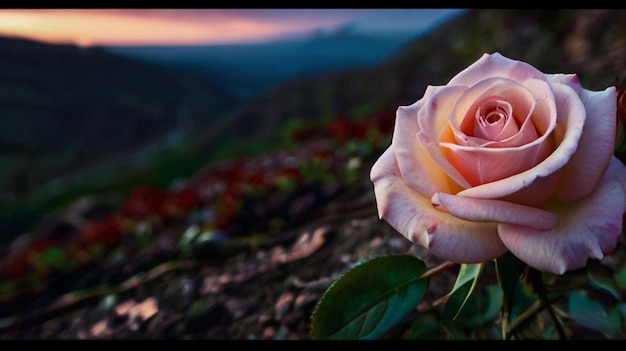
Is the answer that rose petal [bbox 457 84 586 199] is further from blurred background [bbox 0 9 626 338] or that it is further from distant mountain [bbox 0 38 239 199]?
distant mountain [bbox 0 38 239 199]

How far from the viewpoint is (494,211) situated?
0.39 metres

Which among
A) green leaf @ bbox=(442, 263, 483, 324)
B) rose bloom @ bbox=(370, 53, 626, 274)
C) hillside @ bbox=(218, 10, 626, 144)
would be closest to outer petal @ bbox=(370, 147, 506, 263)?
rose bloom @ bbox=(370, 53, 626, 274)

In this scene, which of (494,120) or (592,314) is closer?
(494,120)

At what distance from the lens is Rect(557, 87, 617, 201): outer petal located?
0.40 m

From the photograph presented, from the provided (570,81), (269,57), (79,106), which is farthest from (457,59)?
(79,106)

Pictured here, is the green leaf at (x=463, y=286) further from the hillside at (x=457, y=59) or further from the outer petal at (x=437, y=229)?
the hillside at (x=457, y=59)

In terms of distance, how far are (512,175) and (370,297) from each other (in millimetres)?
200

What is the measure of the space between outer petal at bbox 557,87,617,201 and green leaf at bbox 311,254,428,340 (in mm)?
173

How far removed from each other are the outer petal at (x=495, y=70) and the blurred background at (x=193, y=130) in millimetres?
328

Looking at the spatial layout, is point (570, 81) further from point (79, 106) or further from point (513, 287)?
point (79, 106)

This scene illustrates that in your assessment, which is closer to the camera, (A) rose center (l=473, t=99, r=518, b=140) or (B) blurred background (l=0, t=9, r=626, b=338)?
(A) rose center (l=473, t=99, r=518, b=140)

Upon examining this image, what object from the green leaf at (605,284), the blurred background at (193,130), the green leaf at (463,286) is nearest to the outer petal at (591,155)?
the green leaf at (463,286)

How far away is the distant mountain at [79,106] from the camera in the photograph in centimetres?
85

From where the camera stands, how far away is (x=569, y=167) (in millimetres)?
410
